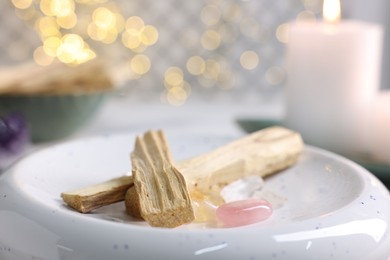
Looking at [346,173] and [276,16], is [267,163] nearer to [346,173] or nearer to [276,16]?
[346,173]

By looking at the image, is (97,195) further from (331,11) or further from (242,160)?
(331,11)

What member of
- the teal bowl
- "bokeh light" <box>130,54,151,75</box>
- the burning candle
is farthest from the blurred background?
the burning candle

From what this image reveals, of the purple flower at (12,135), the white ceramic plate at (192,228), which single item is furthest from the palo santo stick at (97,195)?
the purple flower at (12,135)

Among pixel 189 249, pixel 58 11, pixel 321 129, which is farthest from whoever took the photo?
pixel 58 11

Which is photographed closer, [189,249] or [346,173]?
[189,249]

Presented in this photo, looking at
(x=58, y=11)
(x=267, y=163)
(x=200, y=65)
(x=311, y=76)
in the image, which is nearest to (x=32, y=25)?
(x=58, y=11)

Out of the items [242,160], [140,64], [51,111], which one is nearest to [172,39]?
[140,64]
